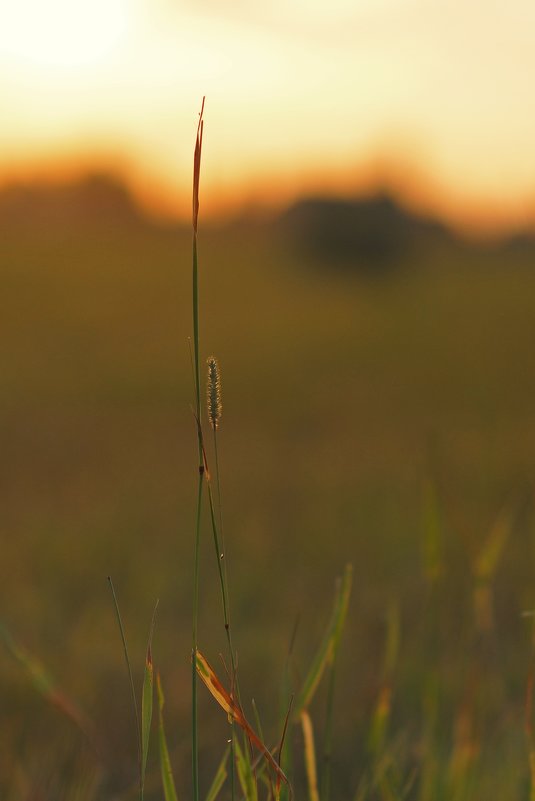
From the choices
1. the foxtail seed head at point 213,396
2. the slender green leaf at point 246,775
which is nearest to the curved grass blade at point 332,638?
the slender green leaf at point 246,775

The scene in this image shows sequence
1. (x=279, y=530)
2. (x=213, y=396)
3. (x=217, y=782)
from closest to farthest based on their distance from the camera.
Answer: (x=213, y=396), (x=217, y=782), (x=279, y=530)

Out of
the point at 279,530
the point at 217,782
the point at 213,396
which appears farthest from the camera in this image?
the point at 279,530

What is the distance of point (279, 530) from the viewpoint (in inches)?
75.3

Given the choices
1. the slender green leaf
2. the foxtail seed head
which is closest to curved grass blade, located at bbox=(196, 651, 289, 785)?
the slender green leaf

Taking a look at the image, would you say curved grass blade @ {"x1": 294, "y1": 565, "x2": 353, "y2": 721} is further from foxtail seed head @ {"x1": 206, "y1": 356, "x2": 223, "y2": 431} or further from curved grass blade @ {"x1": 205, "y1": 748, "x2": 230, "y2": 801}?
foxtail seed head @ {"x1": 206, "y1": 356, "x2": 223, "y2": 431}

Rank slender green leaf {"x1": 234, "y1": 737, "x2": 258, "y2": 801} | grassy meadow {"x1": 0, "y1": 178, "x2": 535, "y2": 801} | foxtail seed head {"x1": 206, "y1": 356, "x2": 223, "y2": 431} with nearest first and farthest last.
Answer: foxtail seed head {"x1": 206, "y1": 356, "x2": 223, "y2": 431}, slender green leaf {"x1": 234, "y1": 737, "x2": 258, "y2": 801}, grassy meadow {"x1": 0, "y1": 178, "x2": 535, "y2": 801}

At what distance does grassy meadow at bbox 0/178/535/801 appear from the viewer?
0.97m

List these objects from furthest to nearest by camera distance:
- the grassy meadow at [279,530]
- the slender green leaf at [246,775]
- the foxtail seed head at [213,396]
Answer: the grassy meadow at [279,530], the slender green leaf at [246,775], the foxtail seed head at [213,396]

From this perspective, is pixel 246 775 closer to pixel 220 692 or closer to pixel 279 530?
pixel 220 692

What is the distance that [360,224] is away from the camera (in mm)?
7387

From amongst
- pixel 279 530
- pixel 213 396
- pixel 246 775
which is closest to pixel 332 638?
pixel 246 775

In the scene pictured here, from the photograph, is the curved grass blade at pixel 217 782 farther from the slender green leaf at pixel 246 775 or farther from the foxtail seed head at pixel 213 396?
the foxtail seed head at pixel 213 396

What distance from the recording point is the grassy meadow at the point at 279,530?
0.97 m

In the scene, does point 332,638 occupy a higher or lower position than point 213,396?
lower
